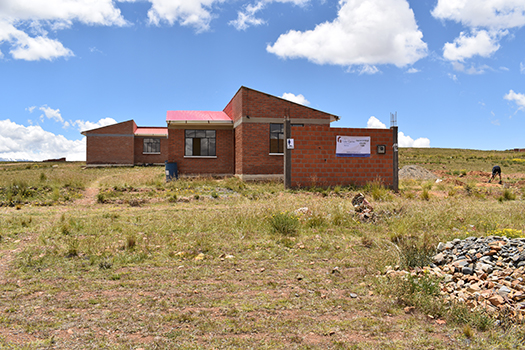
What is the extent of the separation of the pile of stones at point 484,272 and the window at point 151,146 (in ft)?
124

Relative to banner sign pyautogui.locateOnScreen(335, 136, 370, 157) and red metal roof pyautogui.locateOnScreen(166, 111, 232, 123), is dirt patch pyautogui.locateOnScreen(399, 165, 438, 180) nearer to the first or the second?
banner sign pyautogui.locateOnScreen(335, 136, 370, 157)

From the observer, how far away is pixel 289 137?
1633 cm

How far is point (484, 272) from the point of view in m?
4.66

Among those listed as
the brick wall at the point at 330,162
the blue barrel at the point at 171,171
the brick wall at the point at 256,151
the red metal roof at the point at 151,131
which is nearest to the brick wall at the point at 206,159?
the blue barrel at the point at 171,171

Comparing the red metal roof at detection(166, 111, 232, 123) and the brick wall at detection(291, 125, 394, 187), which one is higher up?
the red metal roof at detection(166, 111, 232, 123)

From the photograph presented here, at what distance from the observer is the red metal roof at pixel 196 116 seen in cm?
2155

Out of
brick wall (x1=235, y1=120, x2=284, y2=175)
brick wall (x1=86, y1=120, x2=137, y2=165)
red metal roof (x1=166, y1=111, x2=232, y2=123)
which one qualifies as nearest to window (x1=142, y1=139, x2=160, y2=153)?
brick wall (x1=86, y1=120, x2=137, y2=165)

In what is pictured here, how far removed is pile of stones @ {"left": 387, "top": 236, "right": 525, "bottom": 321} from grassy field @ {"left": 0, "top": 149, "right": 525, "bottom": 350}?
231 millimetres

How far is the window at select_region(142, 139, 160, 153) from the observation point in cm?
3991

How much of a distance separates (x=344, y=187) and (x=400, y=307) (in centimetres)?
1239

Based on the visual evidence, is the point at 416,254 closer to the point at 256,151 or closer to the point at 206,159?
the point at 256,151

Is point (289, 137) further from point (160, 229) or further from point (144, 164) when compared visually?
point (144, 164)

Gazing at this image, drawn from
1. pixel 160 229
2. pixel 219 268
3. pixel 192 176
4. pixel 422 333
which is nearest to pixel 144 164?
pixel 192 176

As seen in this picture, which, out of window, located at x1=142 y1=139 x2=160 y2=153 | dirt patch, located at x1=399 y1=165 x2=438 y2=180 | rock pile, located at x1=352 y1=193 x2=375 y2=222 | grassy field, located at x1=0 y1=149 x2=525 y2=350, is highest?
window, located at x1=142 y1=139 x2=160 y2=153
